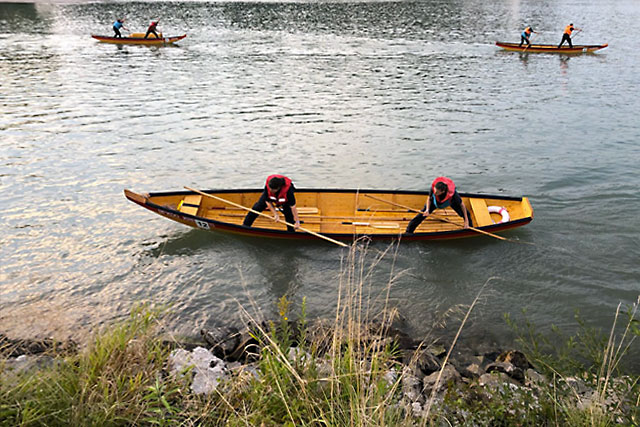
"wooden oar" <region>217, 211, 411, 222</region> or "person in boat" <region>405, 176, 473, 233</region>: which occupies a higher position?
"person in boat" <region>405, 176, 473, 233</region>

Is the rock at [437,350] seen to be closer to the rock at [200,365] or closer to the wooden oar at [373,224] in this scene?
the rock at [200,365]

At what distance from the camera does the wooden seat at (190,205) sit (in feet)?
39.3

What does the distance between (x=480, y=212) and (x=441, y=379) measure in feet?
20.6

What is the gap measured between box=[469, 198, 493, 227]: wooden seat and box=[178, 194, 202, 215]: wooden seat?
269 inches

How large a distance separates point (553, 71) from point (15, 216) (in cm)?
3105

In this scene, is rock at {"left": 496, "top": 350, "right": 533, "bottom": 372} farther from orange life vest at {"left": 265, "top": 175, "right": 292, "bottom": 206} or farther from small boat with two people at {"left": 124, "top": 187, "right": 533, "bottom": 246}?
orange life vest at {"left": 265, "top": 175, "right": 292, "bottom": 206}

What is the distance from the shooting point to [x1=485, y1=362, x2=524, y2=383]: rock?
734 centimetres

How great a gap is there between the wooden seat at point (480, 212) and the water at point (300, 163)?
0.52m

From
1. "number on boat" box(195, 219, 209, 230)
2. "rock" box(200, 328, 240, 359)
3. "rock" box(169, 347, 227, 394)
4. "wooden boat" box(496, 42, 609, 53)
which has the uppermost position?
"wooden boat" box(496, 42, 609, 53)

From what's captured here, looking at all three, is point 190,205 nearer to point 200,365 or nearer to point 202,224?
point 202,224

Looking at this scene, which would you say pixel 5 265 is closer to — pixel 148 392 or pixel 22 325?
pixel 22 325

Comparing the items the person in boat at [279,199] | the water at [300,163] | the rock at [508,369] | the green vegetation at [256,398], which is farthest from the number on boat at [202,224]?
the rock at [508,369]

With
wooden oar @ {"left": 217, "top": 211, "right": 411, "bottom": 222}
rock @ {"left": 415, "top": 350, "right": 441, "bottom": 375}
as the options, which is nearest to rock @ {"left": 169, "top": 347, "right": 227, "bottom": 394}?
rock @ {"left": 415, "top": 350, "right": 441, "bottom": 375}

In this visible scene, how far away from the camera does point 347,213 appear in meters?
12.9
